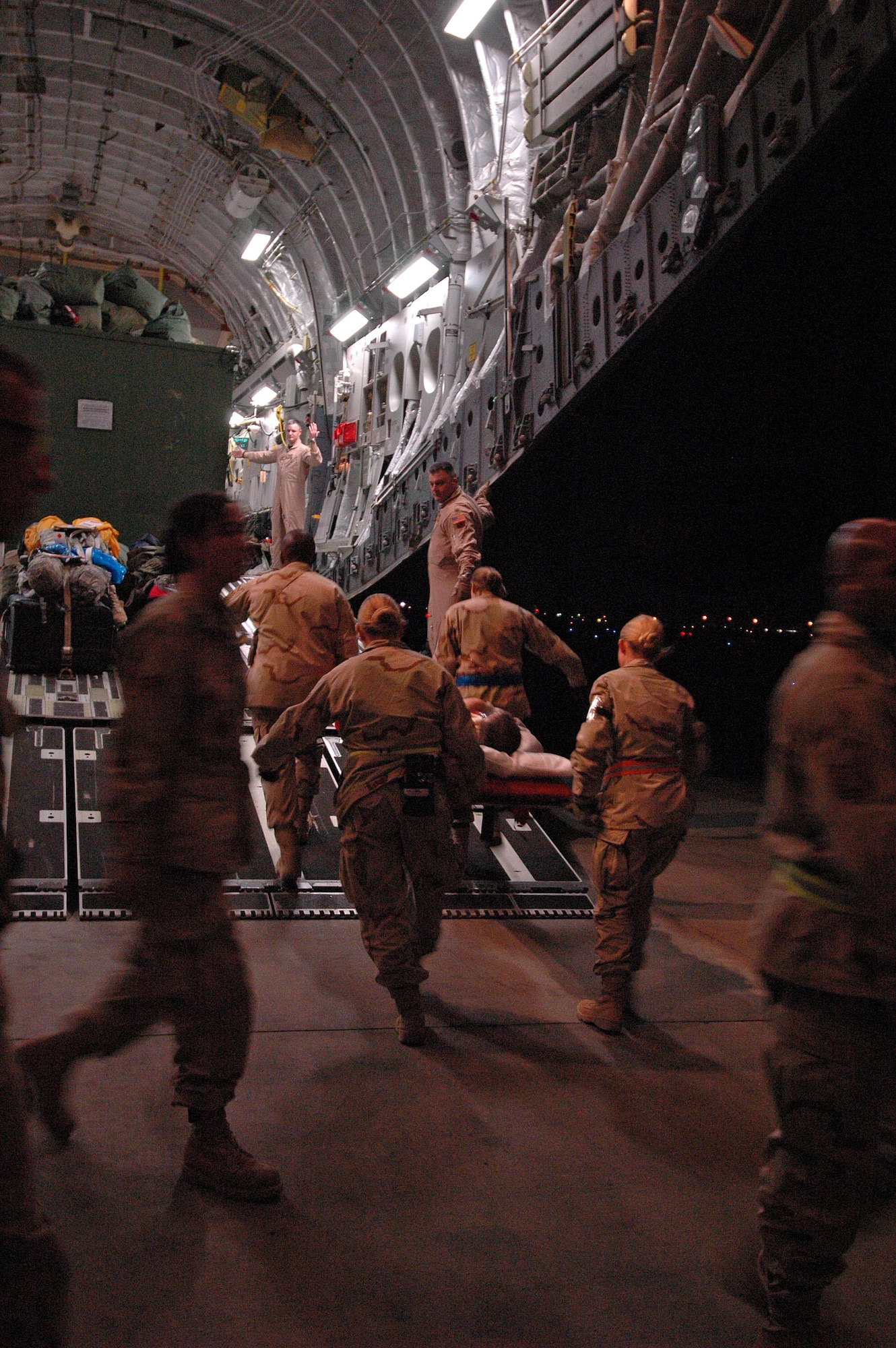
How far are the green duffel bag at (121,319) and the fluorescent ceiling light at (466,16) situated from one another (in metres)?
6.93

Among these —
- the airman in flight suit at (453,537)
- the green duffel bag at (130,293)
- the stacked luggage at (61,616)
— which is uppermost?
the green duffel bag at (130,293)

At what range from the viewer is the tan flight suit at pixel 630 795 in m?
4.39

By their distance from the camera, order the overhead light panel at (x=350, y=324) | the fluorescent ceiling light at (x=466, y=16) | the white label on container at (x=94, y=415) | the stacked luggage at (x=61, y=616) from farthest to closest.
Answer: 1. the overhead light panel at (x=350, y=324)
2. the white label on container at (x=94, y=415)
3. the fluorescent ceiling light at (x=466, y=16)
4. the stacked luggage at (x=61, y=616)

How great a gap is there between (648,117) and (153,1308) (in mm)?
7912

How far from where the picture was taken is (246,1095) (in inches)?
139

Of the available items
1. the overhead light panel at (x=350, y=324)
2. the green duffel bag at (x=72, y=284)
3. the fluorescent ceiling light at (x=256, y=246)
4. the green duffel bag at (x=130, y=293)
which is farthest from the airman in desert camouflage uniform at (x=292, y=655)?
the fluorescent ceiling light at (x=256, y=246)

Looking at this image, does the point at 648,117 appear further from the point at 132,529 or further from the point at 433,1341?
the point at 132,529

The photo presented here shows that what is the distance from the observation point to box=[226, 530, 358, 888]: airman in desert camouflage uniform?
5.79 m

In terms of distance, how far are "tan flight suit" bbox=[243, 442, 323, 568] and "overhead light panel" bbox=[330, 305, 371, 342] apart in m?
7.94

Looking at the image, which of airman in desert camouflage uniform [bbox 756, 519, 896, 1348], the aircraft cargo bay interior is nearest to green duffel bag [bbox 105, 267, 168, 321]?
the aircraft cargo bay interior

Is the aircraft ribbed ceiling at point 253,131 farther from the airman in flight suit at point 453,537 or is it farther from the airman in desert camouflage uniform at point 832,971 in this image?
the airman in desert camouflage uniform at point 832,971

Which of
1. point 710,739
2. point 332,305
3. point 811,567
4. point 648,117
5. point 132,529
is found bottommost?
point 710,739

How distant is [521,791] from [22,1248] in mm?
4240

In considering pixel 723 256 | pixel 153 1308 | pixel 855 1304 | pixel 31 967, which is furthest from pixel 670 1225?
pixel 723 256
